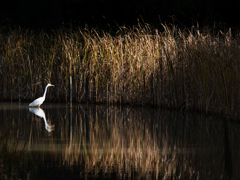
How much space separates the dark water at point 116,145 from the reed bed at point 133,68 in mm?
816

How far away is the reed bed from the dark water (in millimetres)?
816

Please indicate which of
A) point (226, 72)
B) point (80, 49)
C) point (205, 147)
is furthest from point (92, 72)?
point (205, 147)

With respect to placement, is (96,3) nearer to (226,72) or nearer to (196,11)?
(196,11)

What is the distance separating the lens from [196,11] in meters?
24.3

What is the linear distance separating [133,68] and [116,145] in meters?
7.12

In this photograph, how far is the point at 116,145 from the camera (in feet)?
26.8

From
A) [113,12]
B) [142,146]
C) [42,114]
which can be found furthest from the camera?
[113,12]

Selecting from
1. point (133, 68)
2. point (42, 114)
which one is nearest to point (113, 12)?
point (133, 68)

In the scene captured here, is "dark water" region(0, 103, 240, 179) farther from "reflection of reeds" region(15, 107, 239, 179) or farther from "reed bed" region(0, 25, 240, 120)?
"reed bed" region(0, 25, 240, 120)

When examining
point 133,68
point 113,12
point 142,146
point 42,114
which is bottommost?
point 142,146

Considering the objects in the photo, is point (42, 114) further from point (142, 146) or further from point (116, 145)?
point (142, 146)

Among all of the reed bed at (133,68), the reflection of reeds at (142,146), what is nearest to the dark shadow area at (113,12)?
the reed bed at (133,68)

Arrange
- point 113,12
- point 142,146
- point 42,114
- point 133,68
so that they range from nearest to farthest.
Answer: point 142,146, point 42,114, point 133,68, point 113,12

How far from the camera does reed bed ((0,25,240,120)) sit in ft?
39.6
